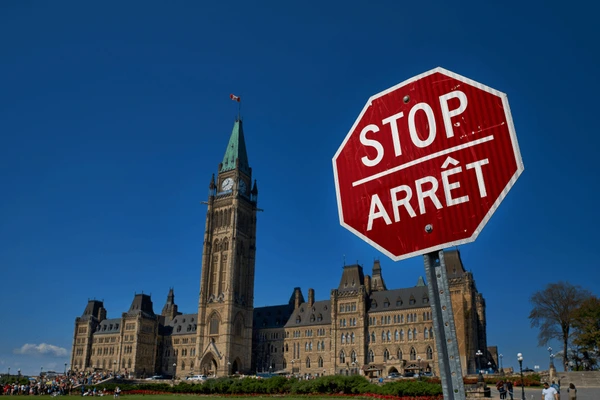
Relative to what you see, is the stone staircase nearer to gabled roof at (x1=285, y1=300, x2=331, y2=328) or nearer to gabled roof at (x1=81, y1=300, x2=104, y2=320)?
gabled roof at (x1=285, y1=300, x2=331, y2=328)

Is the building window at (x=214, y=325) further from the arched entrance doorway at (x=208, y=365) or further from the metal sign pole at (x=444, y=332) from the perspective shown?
the metal sign pole at (x=444, y=332)

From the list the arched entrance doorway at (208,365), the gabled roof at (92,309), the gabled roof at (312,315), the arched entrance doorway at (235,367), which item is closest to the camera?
the arched entrance doorway at (208,365)

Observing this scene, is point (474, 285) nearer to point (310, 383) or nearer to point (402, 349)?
point (402, 349)

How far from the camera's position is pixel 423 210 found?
4586 mm

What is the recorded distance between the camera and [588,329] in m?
53.0

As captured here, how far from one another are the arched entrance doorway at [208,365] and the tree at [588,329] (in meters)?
52.5

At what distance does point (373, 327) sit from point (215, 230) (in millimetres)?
32403

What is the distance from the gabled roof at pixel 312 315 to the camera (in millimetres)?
86062

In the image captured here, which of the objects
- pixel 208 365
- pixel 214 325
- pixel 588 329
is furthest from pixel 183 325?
pixel 588 329

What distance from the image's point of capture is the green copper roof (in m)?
96.1

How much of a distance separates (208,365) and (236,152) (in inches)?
1492

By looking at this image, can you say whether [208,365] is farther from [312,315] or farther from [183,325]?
[183,325]

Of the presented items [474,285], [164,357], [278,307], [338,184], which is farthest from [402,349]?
[338,184]

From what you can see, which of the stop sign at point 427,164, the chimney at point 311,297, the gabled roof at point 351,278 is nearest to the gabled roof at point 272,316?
the chimney at point 311,297
